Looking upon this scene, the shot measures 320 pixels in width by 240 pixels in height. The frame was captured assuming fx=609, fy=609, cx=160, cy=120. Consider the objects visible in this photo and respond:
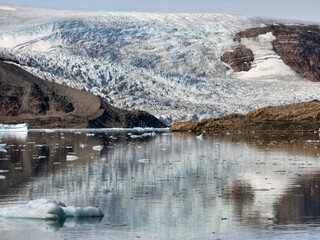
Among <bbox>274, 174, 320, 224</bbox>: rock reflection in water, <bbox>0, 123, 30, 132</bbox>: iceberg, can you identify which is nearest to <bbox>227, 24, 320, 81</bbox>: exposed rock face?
<bbox>0, 123, 30, 132</bbox>: iceberg

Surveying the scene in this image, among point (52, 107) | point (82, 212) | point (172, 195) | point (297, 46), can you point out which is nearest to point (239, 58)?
point (297, 46)

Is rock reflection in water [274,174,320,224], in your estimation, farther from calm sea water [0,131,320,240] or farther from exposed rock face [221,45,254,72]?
exposed rock face [221,45,254,72]

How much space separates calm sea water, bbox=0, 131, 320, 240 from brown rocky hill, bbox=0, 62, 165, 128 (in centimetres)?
3064

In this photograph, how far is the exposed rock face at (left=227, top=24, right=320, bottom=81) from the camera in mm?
68812

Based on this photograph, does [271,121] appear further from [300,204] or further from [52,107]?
[300,204]

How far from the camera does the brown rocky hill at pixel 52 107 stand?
148 feet

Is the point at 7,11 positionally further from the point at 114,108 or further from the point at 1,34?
the point at 114,108

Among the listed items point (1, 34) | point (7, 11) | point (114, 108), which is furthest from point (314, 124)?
point (7, 11)

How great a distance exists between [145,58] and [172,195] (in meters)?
52.5

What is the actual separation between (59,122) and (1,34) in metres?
19.9

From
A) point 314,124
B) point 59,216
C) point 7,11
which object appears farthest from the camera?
point 7,11

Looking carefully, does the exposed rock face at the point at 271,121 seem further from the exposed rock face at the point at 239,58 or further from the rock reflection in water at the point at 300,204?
the rock reflection in water at the point at 300,204

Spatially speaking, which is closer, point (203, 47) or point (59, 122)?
point (59, 122)

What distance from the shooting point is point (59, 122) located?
45625 mm
